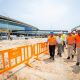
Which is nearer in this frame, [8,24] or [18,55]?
[18,55]

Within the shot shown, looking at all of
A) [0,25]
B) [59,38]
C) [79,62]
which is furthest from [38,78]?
[0,25]

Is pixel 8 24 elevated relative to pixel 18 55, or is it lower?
elevated

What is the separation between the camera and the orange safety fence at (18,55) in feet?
23.6

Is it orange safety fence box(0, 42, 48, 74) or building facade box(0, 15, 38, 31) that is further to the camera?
building facade box(0, 15, 38, 31)

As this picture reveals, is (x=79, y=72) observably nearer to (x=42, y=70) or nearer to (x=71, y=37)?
(x=42, y=70)

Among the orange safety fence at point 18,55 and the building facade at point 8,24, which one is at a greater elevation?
the building facade at point 8,24

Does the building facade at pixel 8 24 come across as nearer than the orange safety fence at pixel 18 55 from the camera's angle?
No

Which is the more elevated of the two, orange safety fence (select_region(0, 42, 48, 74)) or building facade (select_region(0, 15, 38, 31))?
building facade (select_region(0, 15, 38, 31))

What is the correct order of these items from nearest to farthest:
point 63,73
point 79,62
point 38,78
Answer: point 38,78 < point 63,73 < point 79,62

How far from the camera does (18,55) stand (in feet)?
26.7

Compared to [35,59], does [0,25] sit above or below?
above

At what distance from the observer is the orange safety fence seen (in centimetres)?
718

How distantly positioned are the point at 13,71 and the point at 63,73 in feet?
7.41

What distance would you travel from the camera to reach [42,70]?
8445 millimetres
